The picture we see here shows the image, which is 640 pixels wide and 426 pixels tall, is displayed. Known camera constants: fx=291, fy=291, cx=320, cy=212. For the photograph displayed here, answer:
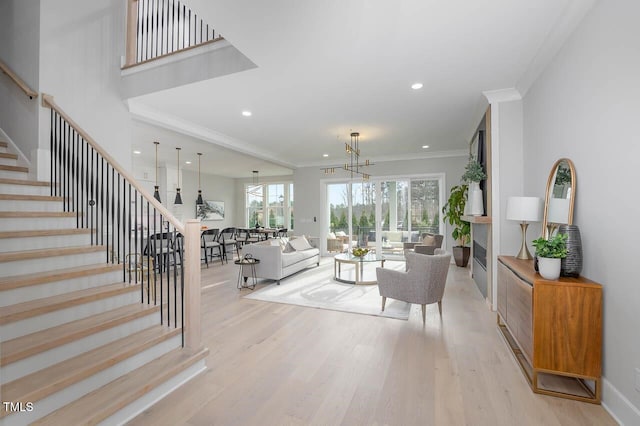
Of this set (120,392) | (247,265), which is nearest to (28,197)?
(120,392)

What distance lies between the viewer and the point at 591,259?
2.20 m

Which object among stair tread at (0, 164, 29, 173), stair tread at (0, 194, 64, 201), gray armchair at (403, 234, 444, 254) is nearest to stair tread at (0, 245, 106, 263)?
stair tread at (0, 194, 64, 201)

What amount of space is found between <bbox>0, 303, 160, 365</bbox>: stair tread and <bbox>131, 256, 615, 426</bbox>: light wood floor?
0.74 metres

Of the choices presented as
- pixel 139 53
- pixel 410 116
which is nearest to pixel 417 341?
pixel 410 116

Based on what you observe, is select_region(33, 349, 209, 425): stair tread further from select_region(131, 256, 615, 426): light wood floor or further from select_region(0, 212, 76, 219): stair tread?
select_region(0, 212, 76, 219): stair tread

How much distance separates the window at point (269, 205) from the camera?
11703 millimetres

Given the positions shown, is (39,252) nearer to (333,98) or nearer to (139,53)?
(139,53)

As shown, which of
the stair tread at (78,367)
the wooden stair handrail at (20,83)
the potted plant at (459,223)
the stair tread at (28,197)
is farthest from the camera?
the potted plant at (459,223)

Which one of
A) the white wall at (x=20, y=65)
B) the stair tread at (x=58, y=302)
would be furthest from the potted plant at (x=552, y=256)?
the white wall at (x=20, y=65)

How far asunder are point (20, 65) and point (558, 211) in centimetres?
613

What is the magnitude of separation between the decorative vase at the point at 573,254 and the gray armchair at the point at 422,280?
1324mm

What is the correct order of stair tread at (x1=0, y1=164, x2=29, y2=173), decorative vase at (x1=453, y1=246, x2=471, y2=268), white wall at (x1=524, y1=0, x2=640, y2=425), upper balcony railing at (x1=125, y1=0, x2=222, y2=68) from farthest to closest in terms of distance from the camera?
decorative vase at (x1=453, y1=246, x2=471, y2=268)
upper balcony railing at (x1=125, y1=0, x2=222, y2=68)
stair tread at (x1=0, y1=164, x2=29, y2=173)
white wall at (x1=524, y1=0, x2=640, y2=425)

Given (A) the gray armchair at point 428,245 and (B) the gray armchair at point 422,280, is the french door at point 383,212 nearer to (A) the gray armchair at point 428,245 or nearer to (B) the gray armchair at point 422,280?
(A) the gray armchair at point 428,245

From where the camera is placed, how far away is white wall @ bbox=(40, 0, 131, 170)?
352 centimetres
